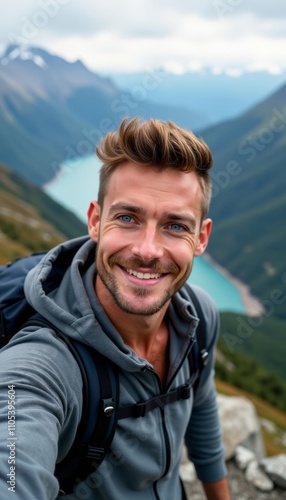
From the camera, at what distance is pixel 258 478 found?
9.66 meters

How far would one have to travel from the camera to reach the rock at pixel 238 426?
1138 centimetres

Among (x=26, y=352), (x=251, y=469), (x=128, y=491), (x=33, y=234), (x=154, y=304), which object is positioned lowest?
(x=33, y=234)

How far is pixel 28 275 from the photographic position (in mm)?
3201

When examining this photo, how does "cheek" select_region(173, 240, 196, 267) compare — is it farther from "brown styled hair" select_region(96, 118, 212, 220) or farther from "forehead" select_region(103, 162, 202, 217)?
"brown styled hair" select_region(96, 118, 212, 220)

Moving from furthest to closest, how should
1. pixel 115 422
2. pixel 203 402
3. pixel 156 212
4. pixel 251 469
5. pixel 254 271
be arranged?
pixel 254 271 → pixel 251 469 → pixel 203 402 → pixel 156 212 → pixel 115 422

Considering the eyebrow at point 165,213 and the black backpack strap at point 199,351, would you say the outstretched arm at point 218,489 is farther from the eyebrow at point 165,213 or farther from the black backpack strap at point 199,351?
the eyebrow at point 165,213

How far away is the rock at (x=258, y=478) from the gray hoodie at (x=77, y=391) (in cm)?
647

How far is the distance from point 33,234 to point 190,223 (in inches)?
3284

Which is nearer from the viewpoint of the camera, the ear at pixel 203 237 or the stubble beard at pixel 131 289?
the stubble beard at pixel 131 289

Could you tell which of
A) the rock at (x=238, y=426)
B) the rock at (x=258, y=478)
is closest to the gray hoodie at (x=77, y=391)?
the rock at (x=258, y=478)

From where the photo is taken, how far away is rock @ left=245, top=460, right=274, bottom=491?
9.48 meters

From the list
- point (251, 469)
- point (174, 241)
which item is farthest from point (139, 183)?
point (251, 469)

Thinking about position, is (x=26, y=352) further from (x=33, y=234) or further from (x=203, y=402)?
(x=33, y=234)

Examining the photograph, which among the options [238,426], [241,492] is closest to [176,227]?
[241,492]
